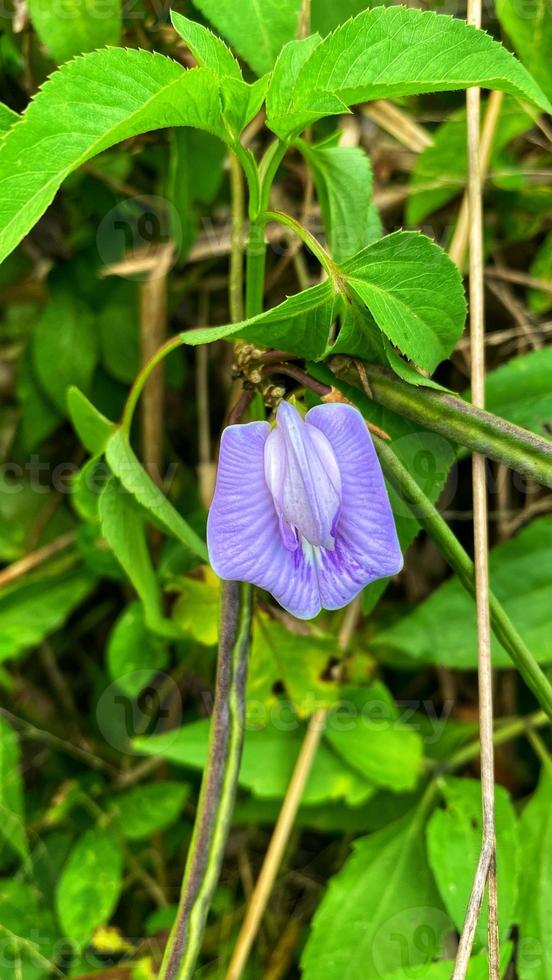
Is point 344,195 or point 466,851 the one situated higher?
point 344,195

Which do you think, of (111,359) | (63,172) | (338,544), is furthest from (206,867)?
(111,359)

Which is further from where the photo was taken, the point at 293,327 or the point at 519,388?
the point at 519,388

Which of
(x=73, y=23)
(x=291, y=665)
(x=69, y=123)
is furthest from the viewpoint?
(x=291, y=665)

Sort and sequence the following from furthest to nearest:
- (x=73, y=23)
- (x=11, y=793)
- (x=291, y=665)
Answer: (x=11, y=793), (x=291, y=665), (x=73, y=23)

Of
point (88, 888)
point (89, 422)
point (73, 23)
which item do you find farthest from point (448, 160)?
point (88, 888)

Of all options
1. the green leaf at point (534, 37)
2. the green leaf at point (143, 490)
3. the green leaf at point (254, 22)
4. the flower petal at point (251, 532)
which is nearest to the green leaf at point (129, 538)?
the green leaf at point (143, 490)

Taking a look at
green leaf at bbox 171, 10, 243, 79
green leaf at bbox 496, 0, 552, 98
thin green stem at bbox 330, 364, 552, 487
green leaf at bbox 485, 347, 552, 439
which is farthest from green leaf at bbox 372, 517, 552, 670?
green leaf at bbox 171, 10, 243, 79

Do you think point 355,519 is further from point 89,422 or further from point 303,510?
point 89,422
